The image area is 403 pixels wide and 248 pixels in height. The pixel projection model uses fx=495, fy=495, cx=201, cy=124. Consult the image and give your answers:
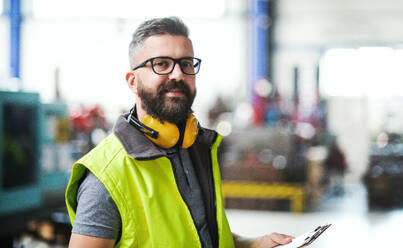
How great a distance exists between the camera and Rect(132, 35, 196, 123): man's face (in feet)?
5.12

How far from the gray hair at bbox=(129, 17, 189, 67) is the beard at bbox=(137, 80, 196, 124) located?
12 centimetres

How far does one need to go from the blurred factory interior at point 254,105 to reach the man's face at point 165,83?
0.42 metres

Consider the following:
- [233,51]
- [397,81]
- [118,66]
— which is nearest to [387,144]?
[397,81]

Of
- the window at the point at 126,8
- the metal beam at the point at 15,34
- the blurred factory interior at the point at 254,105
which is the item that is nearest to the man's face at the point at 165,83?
the blurred factory interior at the point at 254,105

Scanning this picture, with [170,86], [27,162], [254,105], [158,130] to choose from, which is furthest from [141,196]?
[254,105]

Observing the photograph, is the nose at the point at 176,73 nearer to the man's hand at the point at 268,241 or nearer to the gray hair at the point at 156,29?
the gray hair at the point at 156,29

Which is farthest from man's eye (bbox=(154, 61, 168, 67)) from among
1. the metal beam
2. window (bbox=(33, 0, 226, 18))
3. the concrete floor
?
the metal beam

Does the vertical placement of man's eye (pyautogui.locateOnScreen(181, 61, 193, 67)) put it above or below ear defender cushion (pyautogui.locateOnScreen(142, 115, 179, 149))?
above

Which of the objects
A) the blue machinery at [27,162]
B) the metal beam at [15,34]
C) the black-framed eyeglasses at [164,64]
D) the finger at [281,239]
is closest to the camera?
the black-framed eyeglasses at [164,64]

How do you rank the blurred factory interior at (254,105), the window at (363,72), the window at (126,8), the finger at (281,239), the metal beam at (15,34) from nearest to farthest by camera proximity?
the finger at (281,239) → the blurred factory interior at (254,105) → the window at (363,72) → the window at (126,8) → the metal beam at (15,34)

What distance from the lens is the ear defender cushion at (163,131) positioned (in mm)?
1596

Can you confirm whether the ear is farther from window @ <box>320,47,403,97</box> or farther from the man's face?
window @ <box>320,47,403,97</box>

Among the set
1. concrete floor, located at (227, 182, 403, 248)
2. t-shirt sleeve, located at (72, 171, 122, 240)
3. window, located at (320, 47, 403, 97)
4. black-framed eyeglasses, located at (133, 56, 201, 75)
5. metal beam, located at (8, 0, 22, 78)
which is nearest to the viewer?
t-shirt sleeve, located at (72, 171, 122, 240)

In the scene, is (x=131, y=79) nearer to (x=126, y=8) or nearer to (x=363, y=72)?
(x=363, y=72)
